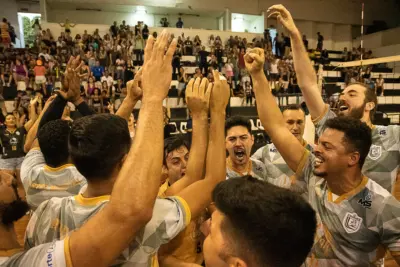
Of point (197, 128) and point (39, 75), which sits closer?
point (197, 128)

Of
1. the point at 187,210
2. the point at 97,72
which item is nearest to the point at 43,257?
the point at 187,210

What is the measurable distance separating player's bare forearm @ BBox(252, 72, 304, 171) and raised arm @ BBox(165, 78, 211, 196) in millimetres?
486

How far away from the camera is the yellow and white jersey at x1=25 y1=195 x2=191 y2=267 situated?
121 centimetres

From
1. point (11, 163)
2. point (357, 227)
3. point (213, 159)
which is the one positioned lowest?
point (11, 163)

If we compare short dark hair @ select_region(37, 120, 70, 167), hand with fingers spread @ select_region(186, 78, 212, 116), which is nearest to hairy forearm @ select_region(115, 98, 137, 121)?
short dark hair @ select_region(37, 120, 70, 167)

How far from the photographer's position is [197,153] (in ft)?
5.09

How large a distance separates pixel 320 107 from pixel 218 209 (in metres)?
1.65

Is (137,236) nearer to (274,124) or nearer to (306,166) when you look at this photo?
(274,124)

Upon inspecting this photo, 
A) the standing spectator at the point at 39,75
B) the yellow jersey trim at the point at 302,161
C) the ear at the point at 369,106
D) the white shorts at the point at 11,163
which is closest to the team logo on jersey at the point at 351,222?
the yellow jersey trim at the point at 302,161

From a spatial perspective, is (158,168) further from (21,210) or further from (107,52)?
(107,52)

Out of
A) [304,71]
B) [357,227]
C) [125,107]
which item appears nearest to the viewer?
[357,227]

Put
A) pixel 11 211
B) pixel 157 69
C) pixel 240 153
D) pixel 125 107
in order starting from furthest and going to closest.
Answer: pixel 240 153 < pixel 125 107 < pixel 11 211 < pixel 157 69

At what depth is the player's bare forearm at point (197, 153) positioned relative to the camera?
155 cm

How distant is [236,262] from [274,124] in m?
1.09
